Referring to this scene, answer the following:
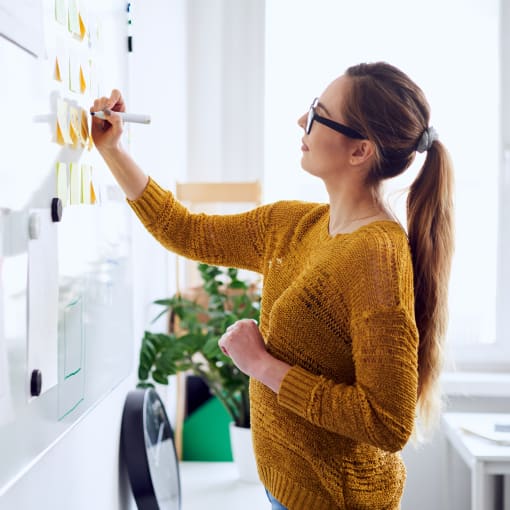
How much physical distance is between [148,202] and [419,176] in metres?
0.47


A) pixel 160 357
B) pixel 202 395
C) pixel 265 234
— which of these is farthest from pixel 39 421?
pixel 202 395

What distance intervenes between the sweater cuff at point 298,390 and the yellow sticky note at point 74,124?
0.49 metres

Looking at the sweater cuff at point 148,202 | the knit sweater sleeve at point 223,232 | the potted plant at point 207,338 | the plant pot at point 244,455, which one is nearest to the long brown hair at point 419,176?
the knit sweater sleeve at point 223,232

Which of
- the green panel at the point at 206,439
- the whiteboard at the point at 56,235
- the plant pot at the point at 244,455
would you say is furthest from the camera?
the green panel at the point at 206,439

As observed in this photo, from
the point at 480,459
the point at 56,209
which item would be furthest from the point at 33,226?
the point at 480,459

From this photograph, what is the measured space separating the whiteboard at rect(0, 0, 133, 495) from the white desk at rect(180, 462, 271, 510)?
639mm

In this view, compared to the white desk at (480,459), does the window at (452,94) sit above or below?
above

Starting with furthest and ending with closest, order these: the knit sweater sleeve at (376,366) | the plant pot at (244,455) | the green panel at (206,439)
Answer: the green panel at (206,439), the plant pot at (244,455), the knit sweater sleeve at (376,366)

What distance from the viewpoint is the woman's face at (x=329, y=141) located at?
1104 mm

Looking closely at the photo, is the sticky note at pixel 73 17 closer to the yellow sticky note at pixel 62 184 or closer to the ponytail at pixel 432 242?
the yellow sticky note at pixel 62 184

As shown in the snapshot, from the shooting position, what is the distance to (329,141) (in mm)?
1111

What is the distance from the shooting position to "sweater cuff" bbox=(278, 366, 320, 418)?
1006mm

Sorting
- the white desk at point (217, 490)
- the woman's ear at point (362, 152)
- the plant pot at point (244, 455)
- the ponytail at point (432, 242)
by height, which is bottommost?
the white desk at point (217, 490)

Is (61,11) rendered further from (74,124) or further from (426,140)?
(426,140)
